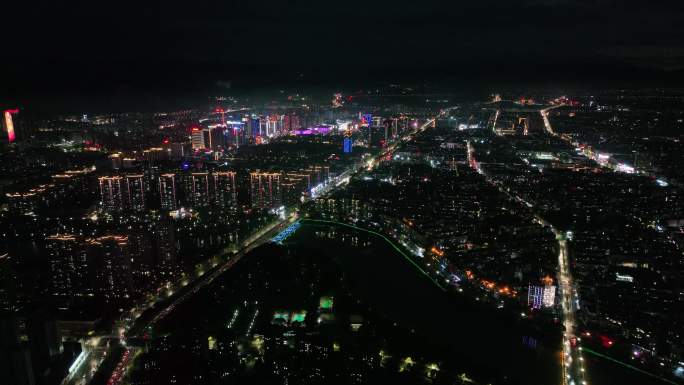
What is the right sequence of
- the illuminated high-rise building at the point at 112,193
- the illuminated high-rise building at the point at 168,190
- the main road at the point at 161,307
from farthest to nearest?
the illuminated high-rise building at the point at 168,190 < the illuminated high-rise building at the point at 112,193 < the main road at the point at 161,307

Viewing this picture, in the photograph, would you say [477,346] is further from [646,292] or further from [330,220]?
[330,220]

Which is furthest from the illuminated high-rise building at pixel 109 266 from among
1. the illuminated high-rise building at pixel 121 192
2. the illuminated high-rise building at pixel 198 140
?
the illuminated high-rise building at pixel 198 140

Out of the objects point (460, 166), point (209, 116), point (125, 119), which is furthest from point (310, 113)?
point (460, 166)

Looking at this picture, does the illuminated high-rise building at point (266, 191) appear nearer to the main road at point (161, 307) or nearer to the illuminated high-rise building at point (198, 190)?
the main road at point (161, 307)

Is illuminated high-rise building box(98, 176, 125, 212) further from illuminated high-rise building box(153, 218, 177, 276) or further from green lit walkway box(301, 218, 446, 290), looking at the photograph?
green lit walkway box(301, 218, 446, 290)

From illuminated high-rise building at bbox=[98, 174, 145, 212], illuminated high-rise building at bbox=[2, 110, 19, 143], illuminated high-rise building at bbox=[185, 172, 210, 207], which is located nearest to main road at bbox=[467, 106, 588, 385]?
illuminated high-rise building at bbox=[185, 172, 210, 207]
